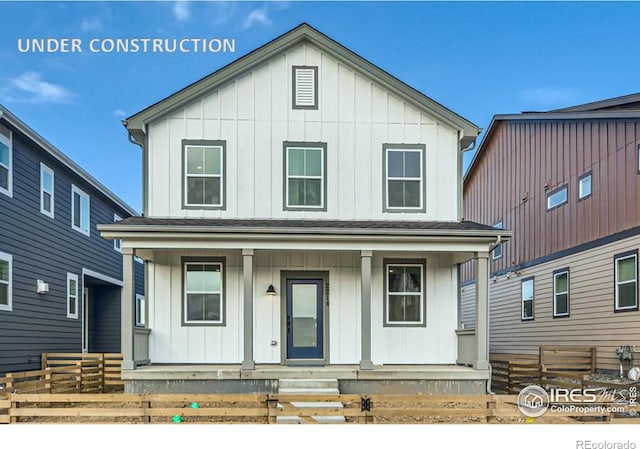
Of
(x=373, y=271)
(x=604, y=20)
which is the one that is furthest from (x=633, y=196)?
(x=373, y=271)

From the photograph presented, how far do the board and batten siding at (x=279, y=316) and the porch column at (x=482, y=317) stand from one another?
113 centimetres

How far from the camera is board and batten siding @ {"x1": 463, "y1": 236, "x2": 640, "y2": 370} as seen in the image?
13.0 meters

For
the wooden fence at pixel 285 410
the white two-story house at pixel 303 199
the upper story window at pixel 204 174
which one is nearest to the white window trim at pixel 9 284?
the white two-story house at pixel 303 199

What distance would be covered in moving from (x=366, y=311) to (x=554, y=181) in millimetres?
8181

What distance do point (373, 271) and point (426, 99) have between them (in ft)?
11.5

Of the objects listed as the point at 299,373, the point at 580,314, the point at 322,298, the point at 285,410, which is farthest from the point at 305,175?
the point at 580,314

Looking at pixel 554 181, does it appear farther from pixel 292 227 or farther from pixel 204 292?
pixel 204 292

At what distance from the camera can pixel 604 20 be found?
1218 cm

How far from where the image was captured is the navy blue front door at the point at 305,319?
38.4 feet

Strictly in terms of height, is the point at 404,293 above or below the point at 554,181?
below

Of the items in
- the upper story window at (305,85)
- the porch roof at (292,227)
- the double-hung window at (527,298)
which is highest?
the upper story window at (305,85)

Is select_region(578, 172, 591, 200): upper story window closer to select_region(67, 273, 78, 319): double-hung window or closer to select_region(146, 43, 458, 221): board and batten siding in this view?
select_region(146, 43, 458, 221): board and batten siding

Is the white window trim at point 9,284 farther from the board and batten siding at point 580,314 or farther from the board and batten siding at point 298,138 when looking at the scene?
the board and batten siding at point 580,314

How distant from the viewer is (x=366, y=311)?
1059 centimetres
